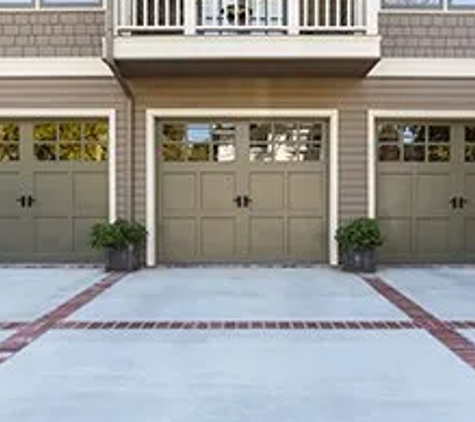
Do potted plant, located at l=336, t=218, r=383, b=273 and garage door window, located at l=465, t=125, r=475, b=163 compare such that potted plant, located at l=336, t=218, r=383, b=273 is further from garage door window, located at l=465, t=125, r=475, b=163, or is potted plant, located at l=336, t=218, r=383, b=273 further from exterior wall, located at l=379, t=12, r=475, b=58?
exterior wall, located at l=379, t=12, r=475, b=58

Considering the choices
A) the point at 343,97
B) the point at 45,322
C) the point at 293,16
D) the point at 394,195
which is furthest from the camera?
the point at 394,195

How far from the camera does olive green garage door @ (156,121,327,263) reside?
12266mm

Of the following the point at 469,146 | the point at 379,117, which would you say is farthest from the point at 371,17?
the point at 469,146

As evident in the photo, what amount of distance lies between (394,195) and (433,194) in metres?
0.62

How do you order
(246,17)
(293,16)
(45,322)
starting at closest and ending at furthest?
(45,322)
(293,16)
(246,17)

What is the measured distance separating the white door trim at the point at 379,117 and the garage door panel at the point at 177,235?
278cm

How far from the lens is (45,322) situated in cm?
753

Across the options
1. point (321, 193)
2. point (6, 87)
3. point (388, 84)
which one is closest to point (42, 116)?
point (6, 87)

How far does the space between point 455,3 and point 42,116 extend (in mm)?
6623

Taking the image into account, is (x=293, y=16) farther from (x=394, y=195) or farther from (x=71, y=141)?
(x=71, y=141)

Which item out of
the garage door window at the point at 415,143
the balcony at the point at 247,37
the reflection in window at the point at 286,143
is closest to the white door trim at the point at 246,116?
the reflection in window at the point at 286,143

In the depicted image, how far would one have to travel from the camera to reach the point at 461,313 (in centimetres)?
805

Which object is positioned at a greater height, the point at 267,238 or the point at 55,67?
the point at 55,67

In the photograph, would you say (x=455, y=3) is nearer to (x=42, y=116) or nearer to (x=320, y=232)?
(x=320, y=232)
